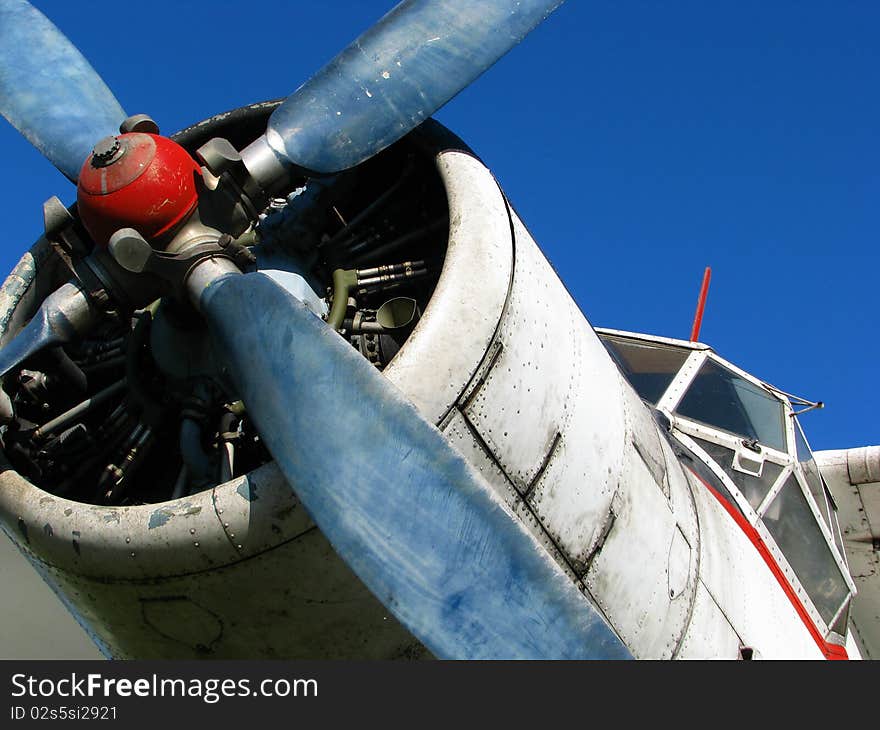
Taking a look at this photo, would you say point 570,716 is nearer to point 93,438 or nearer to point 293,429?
point 293,429

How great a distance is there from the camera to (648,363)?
352 inches

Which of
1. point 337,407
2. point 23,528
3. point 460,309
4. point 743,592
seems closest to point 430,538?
point 337,407

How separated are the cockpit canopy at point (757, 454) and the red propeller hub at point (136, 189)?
336cm

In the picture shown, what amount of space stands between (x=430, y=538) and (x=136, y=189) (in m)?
1.96

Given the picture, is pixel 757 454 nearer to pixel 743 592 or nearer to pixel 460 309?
pixel 743 592

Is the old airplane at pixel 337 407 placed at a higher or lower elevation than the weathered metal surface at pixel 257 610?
higher

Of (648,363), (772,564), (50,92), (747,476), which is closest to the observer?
(50,92)

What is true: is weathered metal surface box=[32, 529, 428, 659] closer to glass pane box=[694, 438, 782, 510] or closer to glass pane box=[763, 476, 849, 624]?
glass pane box=[694, 438, 782, 510]

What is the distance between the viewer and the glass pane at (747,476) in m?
7.52

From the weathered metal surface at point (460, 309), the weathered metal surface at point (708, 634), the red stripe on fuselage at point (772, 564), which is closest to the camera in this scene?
the weathered metal surface at point (460, 309)

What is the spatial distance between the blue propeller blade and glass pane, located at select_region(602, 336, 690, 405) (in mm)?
3747

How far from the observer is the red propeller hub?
15.2 feet

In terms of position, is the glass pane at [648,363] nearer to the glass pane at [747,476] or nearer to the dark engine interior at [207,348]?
the glass pane at [747,476]

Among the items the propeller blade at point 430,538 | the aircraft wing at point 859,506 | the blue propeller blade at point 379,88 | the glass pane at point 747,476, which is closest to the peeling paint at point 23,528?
the propeller blade at point 430,538
